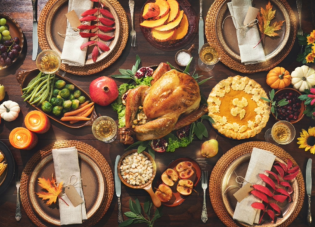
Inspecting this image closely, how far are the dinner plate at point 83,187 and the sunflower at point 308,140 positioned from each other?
2.05 metres

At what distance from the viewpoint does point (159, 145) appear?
8.41ft

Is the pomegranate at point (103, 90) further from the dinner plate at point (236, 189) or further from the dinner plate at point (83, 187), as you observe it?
the dinner plate at point (236, 189)

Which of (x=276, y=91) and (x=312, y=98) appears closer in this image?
(x=312, y=98)

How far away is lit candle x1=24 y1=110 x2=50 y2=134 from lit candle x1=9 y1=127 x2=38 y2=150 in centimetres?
5

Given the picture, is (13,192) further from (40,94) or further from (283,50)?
(283,50)

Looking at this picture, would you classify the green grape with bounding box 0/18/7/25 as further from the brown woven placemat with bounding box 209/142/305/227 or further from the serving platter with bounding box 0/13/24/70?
the brown woven placemat with bounding box 209/142/305/227

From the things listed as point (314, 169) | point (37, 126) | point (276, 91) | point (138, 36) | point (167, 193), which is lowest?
point (167, 193)

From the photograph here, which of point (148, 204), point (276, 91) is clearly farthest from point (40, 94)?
point (276, 91)

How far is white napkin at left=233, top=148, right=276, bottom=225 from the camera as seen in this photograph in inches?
98.8

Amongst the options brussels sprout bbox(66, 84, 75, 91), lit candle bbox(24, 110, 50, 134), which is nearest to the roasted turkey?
brussels sprout bbox(66, 84, 75, 91)

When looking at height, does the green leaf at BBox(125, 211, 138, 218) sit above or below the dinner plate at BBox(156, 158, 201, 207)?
below

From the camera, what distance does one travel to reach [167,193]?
252cm

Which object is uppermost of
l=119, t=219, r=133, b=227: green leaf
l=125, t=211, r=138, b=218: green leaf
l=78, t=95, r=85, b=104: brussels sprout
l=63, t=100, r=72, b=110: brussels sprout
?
l=78, t=95, r=85, b=104: brussels sprout

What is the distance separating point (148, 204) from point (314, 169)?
68.6 inches
